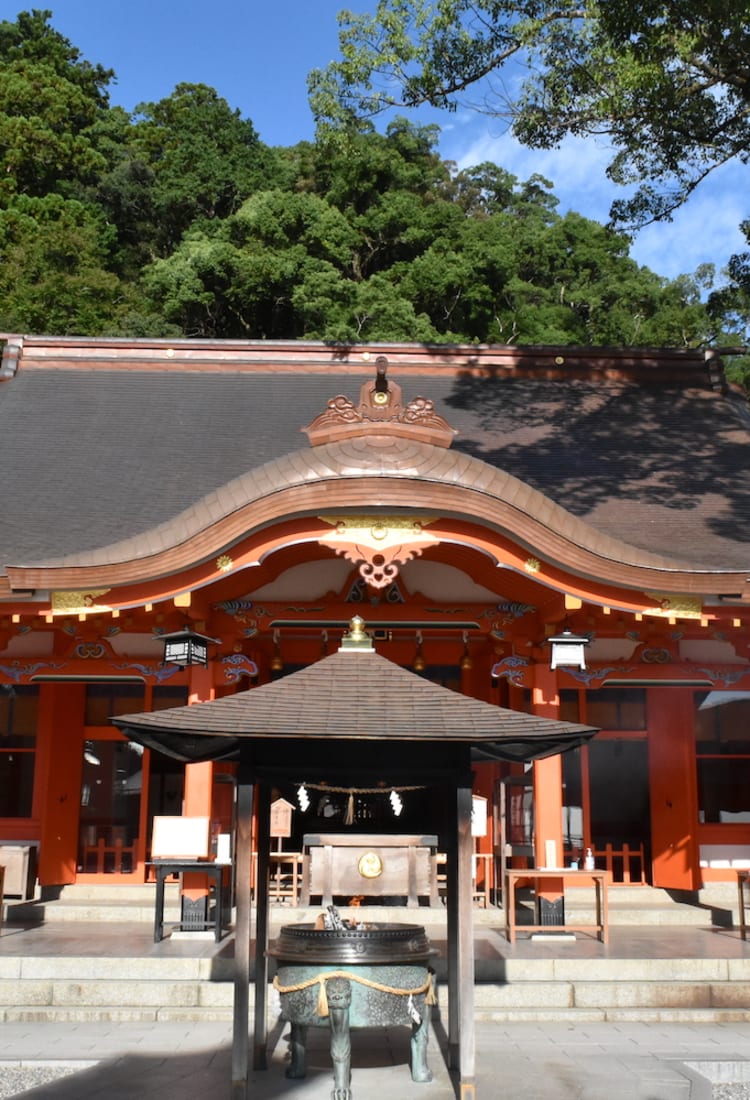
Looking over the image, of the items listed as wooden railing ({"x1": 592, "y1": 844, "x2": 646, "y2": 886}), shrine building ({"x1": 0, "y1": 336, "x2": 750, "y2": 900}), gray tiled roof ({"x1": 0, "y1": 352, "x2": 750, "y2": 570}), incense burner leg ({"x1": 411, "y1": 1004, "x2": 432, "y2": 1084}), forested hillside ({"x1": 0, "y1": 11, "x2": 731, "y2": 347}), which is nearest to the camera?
incense burner leg ({"x1": 411, "y1": 1004, "x2": 432, "y2": 1084})

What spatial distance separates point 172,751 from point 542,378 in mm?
11344

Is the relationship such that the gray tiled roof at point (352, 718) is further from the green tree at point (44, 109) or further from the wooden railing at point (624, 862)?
the green tree at point (44, 109)

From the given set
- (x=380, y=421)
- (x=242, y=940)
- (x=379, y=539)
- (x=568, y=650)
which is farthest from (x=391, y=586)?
(x=242, y=940)

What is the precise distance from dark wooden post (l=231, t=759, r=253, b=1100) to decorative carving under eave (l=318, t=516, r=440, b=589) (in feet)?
11.6

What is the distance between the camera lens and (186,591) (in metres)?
9.65

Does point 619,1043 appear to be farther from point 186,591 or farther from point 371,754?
point 186,591

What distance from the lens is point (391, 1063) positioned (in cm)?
664

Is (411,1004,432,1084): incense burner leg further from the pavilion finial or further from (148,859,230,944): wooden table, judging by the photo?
(148,859,230,944): wooden table

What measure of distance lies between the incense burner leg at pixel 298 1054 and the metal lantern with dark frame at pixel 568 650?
4.50m

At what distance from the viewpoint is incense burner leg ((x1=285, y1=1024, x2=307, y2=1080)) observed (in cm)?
630

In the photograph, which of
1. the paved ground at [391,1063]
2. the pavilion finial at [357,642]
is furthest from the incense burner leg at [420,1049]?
the pavilion finial at [357,642]

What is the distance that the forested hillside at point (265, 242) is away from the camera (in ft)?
102

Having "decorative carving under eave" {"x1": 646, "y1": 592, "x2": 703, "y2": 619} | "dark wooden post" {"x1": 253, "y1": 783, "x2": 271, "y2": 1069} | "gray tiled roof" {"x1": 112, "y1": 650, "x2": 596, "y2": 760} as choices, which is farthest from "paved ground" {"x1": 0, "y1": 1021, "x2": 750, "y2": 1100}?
"decorative carving under eave" {"x1": 646, "y1": 592, "x2": 703, "y2": 619}

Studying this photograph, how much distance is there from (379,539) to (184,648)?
2.02 metres
